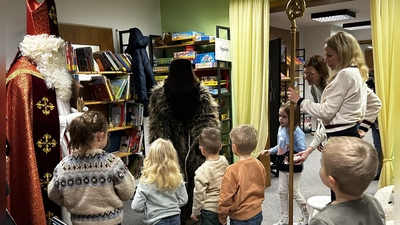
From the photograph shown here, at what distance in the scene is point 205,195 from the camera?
2.08 meters

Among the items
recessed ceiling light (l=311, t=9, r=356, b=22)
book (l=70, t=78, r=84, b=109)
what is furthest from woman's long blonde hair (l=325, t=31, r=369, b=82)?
recessed ceiling light (l=311, t=9, r=356, b=22)

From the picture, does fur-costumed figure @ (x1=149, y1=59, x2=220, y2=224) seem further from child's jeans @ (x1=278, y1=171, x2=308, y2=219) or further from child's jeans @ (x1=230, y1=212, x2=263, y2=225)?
child's jeans @ (x1=278, y1=171, x2=308, y2=219)

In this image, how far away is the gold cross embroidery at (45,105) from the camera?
2.26 meters

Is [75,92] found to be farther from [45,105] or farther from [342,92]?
[342,92]

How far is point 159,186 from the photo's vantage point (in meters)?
2.01

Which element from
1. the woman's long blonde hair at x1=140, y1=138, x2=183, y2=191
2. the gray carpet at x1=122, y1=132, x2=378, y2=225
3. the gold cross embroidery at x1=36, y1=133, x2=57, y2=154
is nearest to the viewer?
the woman's long blonde hair at x1=140, y1=138, x2=183, y2=191

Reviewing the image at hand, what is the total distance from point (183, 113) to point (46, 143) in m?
0.95

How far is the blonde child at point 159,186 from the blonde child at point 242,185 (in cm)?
31

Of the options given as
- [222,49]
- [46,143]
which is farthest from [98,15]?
[46,143]

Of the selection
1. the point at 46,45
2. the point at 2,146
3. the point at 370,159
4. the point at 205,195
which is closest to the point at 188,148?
the point at 205,195

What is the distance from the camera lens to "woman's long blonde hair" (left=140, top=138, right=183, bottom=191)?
2.01m

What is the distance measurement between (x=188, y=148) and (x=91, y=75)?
6.17 ft

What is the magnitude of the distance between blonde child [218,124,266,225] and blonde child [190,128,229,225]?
0.37ft

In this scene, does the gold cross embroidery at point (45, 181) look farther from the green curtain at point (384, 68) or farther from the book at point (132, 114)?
the green curtain at point (384, 68)
